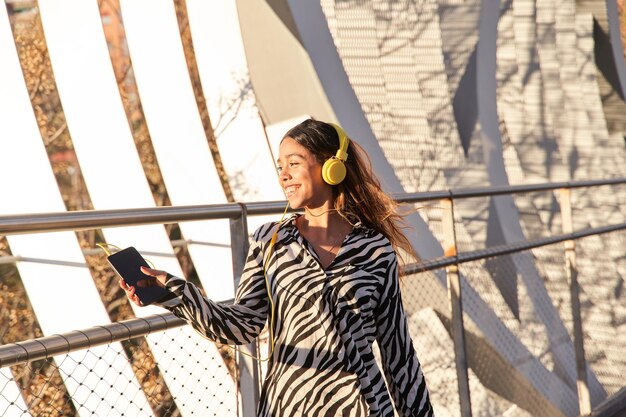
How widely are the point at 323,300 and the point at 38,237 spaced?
700 centimetres

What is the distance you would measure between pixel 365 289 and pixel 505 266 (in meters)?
7.91

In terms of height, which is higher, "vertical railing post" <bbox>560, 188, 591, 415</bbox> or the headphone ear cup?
the headphone ear cup

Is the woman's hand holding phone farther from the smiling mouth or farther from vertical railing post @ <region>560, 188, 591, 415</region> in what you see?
vertical railing post @ <region>560, 188, 591, 415</region>

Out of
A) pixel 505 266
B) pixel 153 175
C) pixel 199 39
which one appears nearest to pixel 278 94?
pixel 199 39

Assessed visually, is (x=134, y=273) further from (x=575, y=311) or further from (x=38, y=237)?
(x=38, y=237)

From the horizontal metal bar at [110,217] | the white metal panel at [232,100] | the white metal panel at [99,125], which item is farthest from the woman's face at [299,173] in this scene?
the white metal panel at [232,100]

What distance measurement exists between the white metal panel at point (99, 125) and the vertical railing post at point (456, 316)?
4.49 metres

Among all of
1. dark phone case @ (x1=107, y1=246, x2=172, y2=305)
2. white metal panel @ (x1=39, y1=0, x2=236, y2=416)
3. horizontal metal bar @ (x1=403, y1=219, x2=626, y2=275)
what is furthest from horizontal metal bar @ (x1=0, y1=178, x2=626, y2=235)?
white metal panel @ (x1=39, y1=0, x2=236, y2=416)

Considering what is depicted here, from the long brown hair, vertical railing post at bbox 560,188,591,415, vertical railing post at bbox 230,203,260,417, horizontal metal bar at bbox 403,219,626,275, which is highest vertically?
the long brown hair

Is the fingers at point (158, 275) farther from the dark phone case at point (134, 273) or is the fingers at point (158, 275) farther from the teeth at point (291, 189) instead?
the teeth at point (291, 189)

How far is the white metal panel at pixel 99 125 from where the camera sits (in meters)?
8.96

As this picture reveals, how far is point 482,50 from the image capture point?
352 inches

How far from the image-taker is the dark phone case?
6.76ft

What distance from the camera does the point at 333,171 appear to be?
7.90 ft
